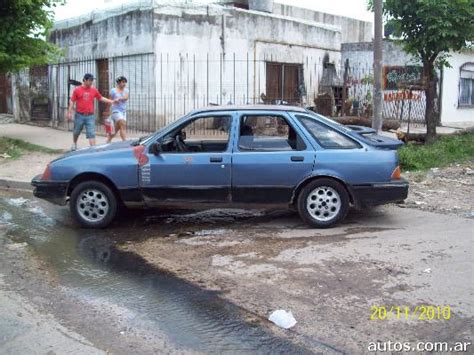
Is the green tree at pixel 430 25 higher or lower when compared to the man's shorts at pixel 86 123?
higher

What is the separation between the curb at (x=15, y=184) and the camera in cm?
1004

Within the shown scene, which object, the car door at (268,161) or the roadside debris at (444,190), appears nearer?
the car door at (268,161)

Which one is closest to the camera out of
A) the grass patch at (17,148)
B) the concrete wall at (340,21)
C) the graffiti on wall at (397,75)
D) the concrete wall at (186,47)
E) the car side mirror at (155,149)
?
the car side mirror at (155,149)

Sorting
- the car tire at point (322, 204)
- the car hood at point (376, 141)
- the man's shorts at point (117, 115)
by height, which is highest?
the man's shorts at point (117, 115)

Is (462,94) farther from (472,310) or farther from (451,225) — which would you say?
(472,310)

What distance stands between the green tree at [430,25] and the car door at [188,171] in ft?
21.8

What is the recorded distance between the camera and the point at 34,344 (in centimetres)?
396

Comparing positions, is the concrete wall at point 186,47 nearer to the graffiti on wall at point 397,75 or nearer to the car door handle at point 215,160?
the graffiti on wall at point 397,75

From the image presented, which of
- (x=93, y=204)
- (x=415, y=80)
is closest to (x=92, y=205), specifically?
(x=93, y=204)

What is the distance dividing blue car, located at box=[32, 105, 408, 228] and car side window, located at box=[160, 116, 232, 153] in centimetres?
1

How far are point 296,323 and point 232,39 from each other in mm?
14924

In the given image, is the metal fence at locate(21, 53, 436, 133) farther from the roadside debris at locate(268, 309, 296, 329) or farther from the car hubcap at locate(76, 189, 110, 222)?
the roadside debris at locate(268, 309, 296, 329)

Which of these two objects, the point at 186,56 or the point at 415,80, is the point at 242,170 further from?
the point at 415,80
